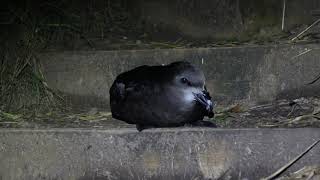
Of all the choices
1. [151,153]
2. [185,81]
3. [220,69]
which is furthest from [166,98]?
[220,69]

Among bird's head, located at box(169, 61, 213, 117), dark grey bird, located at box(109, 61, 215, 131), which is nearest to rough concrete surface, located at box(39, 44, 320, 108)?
dark grey bird, located at box(109, 61, 215, 131)

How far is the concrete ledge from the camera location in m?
3.51

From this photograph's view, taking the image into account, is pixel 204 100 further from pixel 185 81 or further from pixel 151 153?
pixel 151 153

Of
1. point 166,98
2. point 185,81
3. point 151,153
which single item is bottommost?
point 151,153

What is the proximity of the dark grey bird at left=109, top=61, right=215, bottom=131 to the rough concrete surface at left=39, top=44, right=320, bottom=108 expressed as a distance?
0.46 metres

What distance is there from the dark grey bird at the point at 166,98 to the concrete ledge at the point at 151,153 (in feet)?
0.37

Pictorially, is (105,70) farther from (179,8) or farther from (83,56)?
(179,8)

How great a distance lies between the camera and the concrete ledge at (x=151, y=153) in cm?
351

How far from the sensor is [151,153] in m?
3.63

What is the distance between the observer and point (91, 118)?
4.15 m

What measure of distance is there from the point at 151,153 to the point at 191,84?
45cm

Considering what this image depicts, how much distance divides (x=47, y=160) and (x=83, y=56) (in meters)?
0.98

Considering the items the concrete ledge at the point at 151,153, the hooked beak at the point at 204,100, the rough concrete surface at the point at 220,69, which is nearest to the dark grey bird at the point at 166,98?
the hooked beak at the point at 204,100

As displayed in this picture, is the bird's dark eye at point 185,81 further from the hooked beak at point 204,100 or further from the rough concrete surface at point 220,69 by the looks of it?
the rough concrete surface at point 220,69
